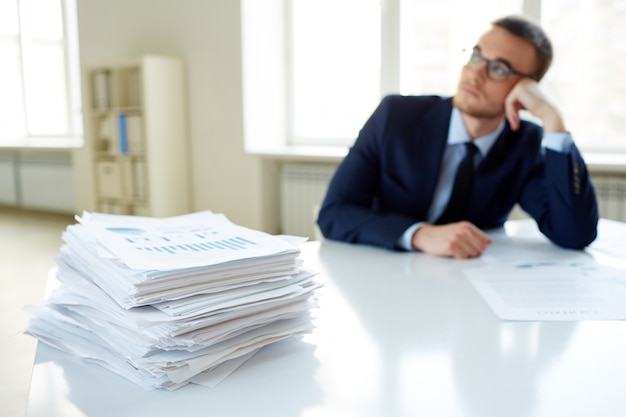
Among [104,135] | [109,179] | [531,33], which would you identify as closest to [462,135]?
[531,33]

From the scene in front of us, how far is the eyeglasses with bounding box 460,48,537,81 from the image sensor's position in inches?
58.9

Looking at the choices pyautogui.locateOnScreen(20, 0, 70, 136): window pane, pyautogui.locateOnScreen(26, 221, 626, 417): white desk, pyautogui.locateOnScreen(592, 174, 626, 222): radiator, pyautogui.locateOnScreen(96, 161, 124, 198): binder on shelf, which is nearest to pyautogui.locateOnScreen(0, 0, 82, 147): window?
pyautogui.locateOnScreen(20, 0, 70, 136): window pane

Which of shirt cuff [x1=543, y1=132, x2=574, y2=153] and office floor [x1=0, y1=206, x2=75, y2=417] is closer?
shirt cuff [x1=543, y1=132, x2=574, y2=153]

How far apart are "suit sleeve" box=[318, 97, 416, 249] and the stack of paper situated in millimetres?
596

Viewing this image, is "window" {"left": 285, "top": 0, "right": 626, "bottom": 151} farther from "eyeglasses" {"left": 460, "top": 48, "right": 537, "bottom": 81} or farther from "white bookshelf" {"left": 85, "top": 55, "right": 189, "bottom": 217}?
"eyeglasses" {"left": 460, "top": 48, "right": 537, "bottom": 81}

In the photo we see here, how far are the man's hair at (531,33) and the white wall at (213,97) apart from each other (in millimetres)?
2692

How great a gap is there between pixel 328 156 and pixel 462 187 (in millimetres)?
2076

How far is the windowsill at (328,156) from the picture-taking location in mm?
2881

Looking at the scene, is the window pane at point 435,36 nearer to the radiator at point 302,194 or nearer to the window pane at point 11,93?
the radiator at point 302,194

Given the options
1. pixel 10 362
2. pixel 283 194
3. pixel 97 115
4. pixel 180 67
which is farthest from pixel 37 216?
pixel 10 362

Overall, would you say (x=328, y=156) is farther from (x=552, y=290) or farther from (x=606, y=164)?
(x=552, y=290)

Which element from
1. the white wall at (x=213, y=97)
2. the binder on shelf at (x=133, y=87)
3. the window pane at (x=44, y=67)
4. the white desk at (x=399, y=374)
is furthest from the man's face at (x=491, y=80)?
the window pane at (x=44, y=67)

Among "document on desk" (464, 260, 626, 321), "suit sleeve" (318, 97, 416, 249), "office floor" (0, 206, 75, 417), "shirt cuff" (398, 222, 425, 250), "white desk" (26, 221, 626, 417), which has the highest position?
"suit sleeve" (318, 97, 416, 249)

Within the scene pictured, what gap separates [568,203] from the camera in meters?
1.49
